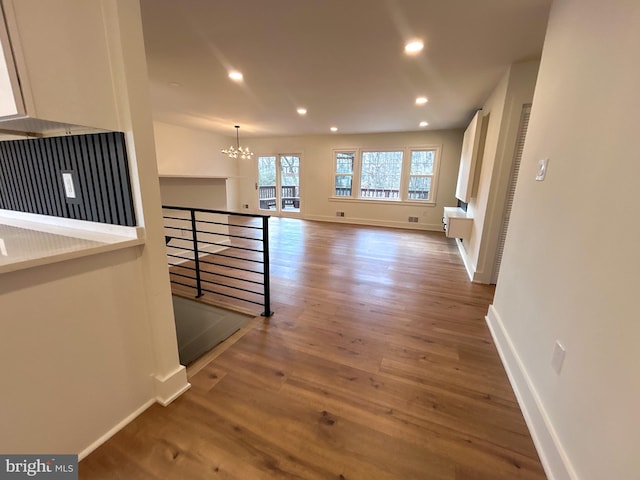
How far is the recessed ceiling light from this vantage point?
88.7 inches

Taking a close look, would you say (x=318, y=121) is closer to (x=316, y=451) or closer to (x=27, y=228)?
(x=27, y=228)

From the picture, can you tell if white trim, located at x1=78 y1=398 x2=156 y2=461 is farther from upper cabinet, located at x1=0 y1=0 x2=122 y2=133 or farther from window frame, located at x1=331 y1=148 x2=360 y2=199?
window frame, located at x1=331 y1=148 x2=360 y2=199

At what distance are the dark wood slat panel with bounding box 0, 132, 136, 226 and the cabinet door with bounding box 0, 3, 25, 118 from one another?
0.32 metres

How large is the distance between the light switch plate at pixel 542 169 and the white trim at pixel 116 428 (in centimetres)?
262

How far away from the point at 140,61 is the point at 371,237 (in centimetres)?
495

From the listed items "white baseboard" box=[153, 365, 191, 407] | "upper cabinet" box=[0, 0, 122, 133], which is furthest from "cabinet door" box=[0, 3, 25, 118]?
"white baseboard" box=[153, 365, 191, 407]

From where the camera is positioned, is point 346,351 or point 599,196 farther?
point 346,351

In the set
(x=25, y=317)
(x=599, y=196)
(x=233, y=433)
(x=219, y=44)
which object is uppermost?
(x=219, y=44)

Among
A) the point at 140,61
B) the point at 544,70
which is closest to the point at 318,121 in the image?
the point at 544,70

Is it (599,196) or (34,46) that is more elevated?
(34,46)

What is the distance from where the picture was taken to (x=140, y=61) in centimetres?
116

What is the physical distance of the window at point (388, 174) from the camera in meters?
6.48

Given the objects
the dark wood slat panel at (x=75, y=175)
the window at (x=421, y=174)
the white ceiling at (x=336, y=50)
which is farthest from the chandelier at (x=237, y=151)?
the dark wood slat panel at (x=75, y=175)

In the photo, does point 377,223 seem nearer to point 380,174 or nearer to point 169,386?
point 380,174
